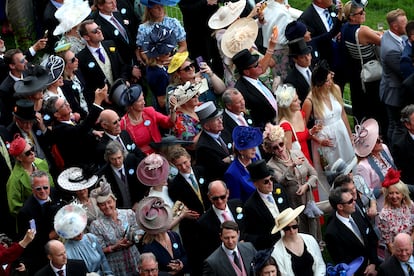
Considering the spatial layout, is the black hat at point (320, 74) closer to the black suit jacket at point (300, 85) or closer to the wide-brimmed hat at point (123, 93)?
the black suit jacket at point (300, 85)

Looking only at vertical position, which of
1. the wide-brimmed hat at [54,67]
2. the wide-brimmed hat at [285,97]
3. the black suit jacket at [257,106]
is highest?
the wide-brimmed hat at [54,67]

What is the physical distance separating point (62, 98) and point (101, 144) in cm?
77

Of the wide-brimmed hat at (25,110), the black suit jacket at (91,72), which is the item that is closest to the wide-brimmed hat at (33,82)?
the wide-brimmed hat at (25,110)

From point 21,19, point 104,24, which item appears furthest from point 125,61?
point 21,19

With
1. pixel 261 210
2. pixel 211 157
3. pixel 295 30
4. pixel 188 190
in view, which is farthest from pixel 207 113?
pixel 295 30

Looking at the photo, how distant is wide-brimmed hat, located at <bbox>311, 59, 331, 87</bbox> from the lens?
16.2 m

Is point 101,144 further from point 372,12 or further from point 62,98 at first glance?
point 372,12

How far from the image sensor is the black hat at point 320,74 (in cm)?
1620

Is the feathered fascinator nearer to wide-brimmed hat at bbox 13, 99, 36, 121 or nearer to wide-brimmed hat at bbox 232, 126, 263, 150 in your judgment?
wide-brimmed hat at bbox 232, 126, 263, 150

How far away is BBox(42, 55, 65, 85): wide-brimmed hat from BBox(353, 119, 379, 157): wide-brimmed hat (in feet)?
11.7

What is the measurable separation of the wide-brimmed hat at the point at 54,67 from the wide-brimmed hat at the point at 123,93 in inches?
25.4

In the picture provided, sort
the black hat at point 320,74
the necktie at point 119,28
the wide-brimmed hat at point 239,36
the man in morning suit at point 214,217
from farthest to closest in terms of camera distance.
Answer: the necktie at point 119,28 < the wide-brimmed hat at point 239,36 < the black hat at point 320,74 < the man in morning suit at point 214,217

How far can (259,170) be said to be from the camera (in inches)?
577

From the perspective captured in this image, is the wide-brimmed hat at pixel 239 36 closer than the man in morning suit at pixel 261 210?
No
